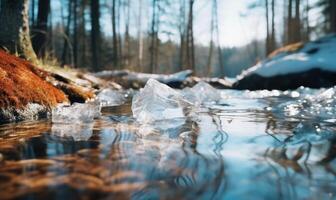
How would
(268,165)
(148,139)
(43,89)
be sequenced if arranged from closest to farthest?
1. (268,165)
2. (148,139)
3. (43,89)

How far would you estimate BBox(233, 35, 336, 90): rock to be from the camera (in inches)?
436

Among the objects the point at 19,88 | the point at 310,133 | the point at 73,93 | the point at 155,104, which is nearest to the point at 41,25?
the point at 73,93

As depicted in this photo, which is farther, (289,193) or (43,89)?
(43,89)

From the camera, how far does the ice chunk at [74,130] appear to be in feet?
8.64

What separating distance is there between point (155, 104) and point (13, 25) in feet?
11.0

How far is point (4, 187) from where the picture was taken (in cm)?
153

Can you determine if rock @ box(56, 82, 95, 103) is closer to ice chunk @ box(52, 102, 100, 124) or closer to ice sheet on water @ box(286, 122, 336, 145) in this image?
ice chunk @ box(52, 102, 100, 124)

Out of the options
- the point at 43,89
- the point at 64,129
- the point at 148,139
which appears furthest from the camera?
the point at 43,89

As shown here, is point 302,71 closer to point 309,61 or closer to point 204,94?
point 309,61

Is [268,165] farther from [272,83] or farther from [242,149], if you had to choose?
[272,83]

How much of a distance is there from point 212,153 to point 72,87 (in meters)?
3.62

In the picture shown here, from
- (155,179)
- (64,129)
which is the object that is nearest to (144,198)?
(155,179)

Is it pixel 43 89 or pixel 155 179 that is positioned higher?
pixel 43 89

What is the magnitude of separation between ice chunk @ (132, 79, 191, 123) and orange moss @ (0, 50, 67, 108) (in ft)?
3.14
